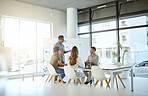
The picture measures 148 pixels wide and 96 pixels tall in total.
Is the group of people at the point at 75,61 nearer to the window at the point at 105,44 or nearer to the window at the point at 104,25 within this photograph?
the window at the point at 105,44

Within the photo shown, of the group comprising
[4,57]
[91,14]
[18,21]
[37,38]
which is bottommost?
[4,57]

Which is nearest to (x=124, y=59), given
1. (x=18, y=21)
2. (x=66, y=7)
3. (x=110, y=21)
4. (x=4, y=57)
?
(x=110, y=21)

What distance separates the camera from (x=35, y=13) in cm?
770

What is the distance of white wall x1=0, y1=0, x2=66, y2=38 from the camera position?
6785 millimetres

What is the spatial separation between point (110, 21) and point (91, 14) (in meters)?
1.19

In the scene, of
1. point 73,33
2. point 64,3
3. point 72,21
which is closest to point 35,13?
point 64,3

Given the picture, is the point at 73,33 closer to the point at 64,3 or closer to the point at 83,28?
the point at 83,28

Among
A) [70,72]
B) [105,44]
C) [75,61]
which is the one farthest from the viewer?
[105,44]

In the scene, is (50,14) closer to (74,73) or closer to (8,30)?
(8,30)

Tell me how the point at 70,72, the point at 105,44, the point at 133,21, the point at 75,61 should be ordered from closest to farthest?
A: the point at 70,72
the point at 75,61
the point at 133,21
the point at 105,44

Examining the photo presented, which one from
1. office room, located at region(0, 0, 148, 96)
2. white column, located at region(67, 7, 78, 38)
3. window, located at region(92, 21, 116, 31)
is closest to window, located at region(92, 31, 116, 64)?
office room, located at region(0, 0, 148, 96)

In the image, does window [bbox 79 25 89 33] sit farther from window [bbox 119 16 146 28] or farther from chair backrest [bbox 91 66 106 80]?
chair backrest [bbox 91 66 106 80]

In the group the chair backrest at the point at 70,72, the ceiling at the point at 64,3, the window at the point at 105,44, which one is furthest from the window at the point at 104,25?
the chair backrest at the point at 70,72

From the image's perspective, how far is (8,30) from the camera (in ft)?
22.8
